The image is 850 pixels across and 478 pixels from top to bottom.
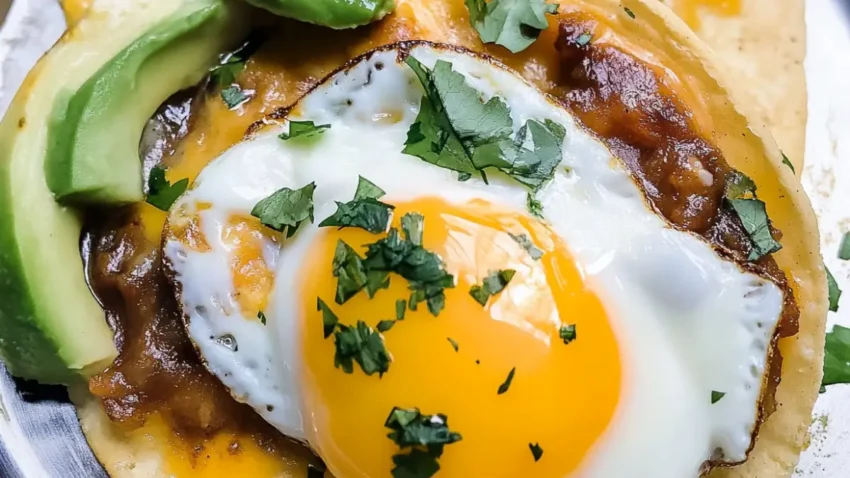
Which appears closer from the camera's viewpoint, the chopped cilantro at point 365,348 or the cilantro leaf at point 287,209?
the chopped cilantro at point 365,348

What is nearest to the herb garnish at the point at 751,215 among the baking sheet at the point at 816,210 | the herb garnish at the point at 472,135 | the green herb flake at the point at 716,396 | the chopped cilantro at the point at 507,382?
the green herb flake at the point at 716,396

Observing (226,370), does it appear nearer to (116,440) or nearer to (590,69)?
(116,440)

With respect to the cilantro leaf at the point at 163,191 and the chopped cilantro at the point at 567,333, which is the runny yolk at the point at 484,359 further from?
the cilantro leaf at the point at 163,191

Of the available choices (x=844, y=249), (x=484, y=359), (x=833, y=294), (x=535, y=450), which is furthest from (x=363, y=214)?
(x=844, y=249)

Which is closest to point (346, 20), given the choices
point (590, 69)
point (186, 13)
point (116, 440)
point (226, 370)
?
point (186, 13)

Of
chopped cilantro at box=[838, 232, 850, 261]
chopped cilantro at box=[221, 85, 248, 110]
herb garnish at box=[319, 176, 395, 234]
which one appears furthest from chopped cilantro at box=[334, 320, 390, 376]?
chopped cilantro at box=[838, 232, 850, 261]

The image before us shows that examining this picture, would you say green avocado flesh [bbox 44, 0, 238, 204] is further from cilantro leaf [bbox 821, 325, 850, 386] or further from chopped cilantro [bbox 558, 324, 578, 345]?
cilantro leaf [bbox 821, 325, 850, 386]
